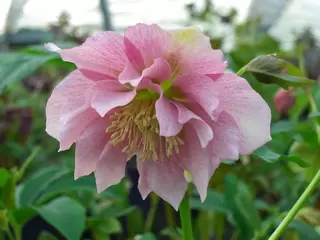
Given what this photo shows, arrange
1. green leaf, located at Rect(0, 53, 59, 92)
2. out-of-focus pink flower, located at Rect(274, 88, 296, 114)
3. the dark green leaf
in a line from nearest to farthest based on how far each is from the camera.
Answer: green leaf, located at Rect(0, 53, 59, 92) → out-of-focus pink flower, located at Rect(274, 88, 296, 114) → the dark green leaf

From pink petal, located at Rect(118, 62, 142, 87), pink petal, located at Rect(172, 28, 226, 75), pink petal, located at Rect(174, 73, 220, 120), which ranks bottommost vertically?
pink petal, located at Rect(174, 73, 220, 120)

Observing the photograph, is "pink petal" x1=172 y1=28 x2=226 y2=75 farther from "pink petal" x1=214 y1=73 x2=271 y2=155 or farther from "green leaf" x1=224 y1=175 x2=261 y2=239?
"green leaf" x1=224 y1=175 x2=261 y2=239

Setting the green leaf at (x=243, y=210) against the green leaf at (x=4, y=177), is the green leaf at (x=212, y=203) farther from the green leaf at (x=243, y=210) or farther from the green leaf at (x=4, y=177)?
the green leaf at (x=4, y=177)

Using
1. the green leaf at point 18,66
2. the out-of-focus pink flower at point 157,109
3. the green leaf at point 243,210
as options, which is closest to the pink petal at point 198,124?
the out-of-focus pink flower at point 157,109

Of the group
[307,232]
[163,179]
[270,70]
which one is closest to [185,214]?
[163,179]

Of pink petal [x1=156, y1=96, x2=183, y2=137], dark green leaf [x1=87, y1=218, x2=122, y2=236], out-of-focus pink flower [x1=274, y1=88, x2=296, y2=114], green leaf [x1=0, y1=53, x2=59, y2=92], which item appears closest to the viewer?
pink petal [x1=156, y1=96, x2=183, y2=137]

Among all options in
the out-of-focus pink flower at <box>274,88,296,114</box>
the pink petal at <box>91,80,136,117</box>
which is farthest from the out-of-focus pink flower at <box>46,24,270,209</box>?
the out-of-focus pink flower at <box>274,88,296,114</box>

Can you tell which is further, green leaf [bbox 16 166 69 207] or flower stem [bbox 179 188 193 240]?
green leaf [bbox 16 166 69 207]
